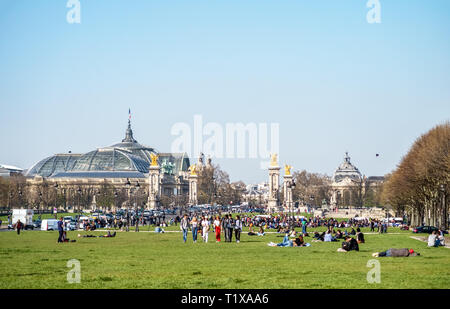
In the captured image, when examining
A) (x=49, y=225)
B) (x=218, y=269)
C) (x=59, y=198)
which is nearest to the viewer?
(x=218, y=269)

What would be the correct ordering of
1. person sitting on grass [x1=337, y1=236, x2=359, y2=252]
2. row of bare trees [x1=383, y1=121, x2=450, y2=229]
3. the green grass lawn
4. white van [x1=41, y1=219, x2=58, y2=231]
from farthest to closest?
white van [x1=41, y1=219, x2=58, y2=231]
row of bare trees [x1=383, y1=121, x2=450, y2=229]
person sitting on grass [x1=337, y1=236, x2=359, y2=252]
the green grass lawn

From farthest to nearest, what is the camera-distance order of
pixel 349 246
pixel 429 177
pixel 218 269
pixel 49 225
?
pixel 49 225 → pixel 429 177 → pixel 349 246 → pixel 218 269

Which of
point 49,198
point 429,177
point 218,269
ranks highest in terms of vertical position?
point 429,177

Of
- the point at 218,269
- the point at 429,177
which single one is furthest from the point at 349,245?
the point at 429,177

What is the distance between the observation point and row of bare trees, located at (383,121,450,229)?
63625 millimetres

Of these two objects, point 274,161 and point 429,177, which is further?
point 274,161

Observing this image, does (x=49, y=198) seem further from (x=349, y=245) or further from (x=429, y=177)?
(x=349, y=245)

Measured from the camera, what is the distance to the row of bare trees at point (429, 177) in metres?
63.6

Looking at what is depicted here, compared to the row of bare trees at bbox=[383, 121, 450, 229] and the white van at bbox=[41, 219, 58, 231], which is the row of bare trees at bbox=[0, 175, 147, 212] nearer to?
the white van at bbox=[41, 219, 58, 231]

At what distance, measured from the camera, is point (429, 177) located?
217ft

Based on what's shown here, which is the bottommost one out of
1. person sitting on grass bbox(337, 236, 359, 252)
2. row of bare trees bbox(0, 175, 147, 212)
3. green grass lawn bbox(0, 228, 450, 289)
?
green grass lawn bbox(0, 228, 450, 289)

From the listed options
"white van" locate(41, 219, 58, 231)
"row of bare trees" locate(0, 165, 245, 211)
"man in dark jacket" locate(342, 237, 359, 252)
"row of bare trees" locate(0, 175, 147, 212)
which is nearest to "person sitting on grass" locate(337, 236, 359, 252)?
"man in dark jacket" locate(342, 237, 359, 252)
